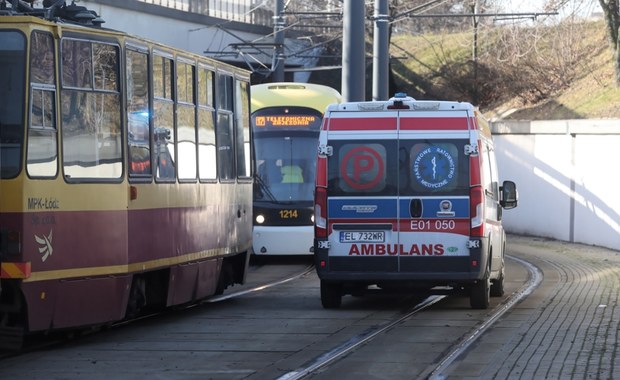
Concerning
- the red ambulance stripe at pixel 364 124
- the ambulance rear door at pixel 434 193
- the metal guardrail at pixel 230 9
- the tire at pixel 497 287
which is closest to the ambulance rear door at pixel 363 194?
the red ambulance stripe at pixel 364 124

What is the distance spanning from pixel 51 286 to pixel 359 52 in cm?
1714

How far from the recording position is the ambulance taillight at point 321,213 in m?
15.8

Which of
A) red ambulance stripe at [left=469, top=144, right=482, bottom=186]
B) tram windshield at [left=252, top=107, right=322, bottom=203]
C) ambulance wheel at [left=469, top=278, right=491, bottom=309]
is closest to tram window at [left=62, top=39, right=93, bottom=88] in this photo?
red ambulance stripe at [left=469, top=144, right=482, bottom=186]

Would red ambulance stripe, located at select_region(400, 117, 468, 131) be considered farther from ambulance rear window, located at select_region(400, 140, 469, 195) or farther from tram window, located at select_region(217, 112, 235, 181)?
tram window, located at select_region(217, 112, 235, 181)

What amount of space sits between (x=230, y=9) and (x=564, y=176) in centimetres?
1629

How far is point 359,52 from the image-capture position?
28234 millimetres

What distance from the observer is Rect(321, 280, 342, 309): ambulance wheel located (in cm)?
1620

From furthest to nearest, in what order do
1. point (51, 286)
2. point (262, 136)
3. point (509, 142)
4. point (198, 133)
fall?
point (509, 142) → point (262, 136) → point (198, 133) → point (51, 286)

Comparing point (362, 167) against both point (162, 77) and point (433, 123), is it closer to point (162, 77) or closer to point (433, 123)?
point (433, 123)

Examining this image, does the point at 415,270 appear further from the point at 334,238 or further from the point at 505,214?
the point at 505,214

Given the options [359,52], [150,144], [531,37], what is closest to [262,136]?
[359,52]

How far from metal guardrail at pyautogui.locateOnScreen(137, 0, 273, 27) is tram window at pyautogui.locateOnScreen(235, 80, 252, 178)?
20312 mm

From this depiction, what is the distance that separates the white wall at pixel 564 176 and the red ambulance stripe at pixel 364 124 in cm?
1599

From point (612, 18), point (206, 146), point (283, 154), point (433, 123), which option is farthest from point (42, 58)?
point (612, 18)
